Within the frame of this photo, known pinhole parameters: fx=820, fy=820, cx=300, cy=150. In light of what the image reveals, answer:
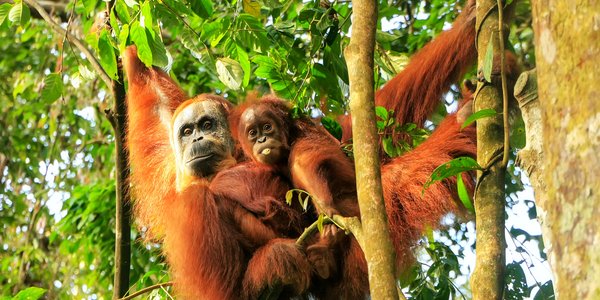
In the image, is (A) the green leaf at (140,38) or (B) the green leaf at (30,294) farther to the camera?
(B) the green leaf at (30,294)

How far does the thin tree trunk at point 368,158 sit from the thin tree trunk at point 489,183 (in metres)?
0.29

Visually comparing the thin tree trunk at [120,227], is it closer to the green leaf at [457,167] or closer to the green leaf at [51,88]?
the green leaf at [51,88]

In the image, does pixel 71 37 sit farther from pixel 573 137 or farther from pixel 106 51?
pixel 573 137

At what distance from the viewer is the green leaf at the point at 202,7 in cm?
440

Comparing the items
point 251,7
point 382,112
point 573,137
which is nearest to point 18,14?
point 251,7

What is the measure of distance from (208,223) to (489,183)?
5.98 feet

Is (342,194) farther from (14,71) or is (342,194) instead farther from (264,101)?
(14,71)

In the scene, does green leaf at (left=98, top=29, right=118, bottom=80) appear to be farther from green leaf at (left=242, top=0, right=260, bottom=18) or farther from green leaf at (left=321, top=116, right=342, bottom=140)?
green leaf at (left=321, top=116, right=342, bottom=140)

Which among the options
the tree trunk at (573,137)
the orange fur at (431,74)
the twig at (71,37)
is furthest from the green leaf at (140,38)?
the tree trunk at (573,137)

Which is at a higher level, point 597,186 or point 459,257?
point 459,257

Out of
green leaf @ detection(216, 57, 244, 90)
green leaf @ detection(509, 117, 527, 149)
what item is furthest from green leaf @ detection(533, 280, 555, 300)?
green leaf @ detection(216, 57, 244, 90)

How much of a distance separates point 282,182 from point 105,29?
4.20ft

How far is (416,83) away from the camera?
15.6ft

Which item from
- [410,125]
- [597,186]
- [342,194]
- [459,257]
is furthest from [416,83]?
[597,186]
